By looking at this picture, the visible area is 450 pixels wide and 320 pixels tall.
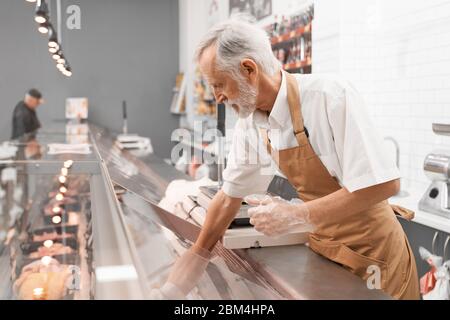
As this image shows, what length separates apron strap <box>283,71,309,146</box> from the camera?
1.62 m

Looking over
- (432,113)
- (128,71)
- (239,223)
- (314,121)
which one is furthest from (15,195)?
(128,71)

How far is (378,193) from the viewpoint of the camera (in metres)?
1.45

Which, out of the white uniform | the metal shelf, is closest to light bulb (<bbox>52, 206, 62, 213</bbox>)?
the white uniform

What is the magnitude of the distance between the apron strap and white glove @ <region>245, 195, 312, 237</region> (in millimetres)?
305

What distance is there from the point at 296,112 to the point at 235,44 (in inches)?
12.5

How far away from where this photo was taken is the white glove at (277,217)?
1350mm

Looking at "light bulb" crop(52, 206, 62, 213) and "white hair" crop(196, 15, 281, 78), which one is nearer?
"white hair" crop(196, 15, 281, 78)

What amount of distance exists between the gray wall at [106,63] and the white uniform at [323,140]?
8.59 meters

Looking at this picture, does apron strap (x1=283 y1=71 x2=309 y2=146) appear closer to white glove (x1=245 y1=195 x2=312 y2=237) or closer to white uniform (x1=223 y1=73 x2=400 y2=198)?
white uniform (x1=223 y1=73 x2=400 y2=198)

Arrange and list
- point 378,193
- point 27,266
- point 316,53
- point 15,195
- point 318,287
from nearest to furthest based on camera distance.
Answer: point 318,287 < point 378,193 < point 27,266 < point 15,195 < point 316,53

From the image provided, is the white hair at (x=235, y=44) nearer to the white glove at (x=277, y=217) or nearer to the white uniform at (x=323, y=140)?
the white uniform at (x=323, y=140)

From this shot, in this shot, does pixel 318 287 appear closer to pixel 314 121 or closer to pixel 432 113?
pixel 314 121
